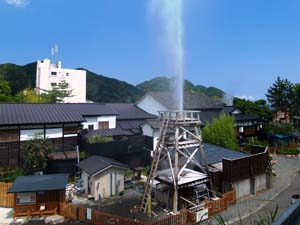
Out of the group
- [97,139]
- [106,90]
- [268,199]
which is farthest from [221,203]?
[106,90]

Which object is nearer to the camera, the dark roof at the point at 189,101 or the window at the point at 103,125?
the window at the point at 103,125

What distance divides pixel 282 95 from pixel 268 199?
39133mm

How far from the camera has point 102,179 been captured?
19656 millimetres

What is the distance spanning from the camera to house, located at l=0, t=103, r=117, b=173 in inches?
868

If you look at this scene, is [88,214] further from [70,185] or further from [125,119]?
[125,119]

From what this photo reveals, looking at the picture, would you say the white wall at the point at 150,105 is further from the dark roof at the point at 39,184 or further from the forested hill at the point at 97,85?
the dark roof at the point at 39,184

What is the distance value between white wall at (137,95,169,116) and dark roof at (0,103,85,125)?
14.2 m

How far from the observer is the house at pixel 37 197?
52.5 feet

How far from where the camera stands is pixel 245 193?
2064 centimetres

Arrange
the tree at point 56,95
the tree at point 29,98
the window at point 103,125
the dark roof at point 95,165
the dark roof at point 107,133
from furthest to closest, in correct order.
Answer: the tree at point 56,95, the tree at point 29,98, the window at point 103,125, the dark roof at point 107,133, the dark roof at point 95,165

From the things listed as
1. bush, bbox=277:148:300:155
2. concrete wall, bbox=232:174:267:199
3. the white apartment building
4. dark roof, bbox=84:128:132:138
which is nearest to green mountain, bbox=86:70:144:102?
the white apartment building

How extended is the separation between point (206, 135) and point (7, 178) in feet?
72.2

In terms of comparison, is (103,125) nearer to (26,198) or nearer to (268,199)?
(26,198)

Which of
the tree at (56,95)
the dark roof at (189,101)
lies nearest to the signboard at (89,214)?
the dark roof at (189,101)
